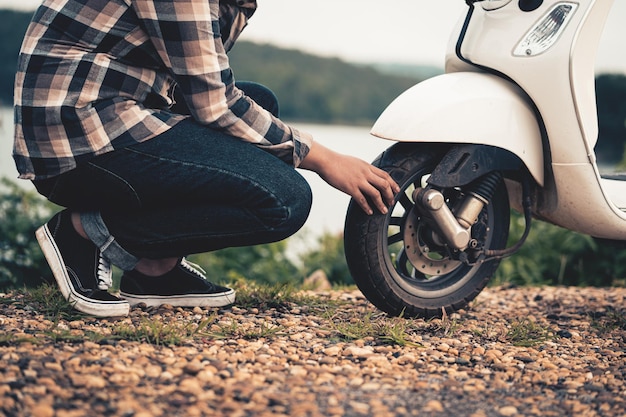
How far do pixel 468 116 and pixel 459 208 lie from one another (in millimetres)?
324

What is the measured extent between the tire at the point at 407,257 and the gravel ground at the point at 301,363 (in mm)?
78

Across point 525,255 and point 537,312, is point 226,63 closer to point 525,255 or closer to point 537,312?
point 537,312

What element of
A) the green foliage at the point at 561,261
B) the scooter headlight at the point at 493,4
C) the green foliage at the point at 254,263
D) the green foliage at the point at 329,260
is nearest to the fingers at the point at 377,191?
the scooter headlight at the point at 493,4

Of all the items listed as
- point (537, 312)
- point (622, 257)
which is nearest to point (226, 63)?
point (537, 312)

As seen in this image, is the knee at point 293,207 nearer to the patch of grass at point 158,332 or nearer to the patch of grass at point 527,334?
the patch of grass at point 158,332

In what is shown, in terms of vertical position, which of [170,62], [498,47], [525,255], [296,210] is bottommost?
[525,255]

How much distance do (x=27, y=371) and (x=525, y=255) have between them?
11.9 feet

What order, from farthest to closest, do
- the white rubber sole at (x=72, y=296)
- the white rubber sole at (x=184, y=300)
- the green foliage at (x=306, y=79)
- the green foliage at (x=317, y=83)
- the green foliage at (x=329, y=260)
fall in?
the green foliage at (x=317, y=83) → the green foliage at (x=306, y=79) → the green foliage at (x=329, y=260) → the white rubber sole at (x=184, y=300) → the white rubber sole at (x=72, y=296)

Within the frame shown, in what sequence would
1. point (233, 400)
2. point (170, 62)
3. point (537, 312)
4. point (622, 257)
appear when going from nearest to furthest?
1. point (233, 400)
2. point (170, 62)
3. point (537, 312)
4. point (622, 257)

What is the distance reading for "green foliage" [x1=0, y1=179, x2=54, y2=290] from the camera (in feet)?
13.8

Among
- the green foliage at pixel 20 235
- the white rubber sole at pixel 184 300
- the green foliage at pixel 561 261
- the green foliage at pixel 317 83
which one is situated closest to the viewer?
the white rubber sole at pixel 184 300

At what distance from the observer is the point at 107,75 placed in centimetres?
233

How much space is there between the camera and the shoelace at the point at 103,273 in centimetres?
258

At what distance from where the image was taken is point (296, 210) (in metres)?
2.53
